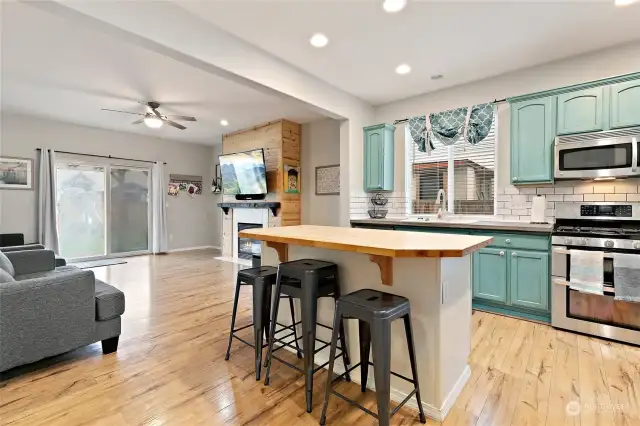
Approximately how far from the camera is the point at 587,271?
279 cm

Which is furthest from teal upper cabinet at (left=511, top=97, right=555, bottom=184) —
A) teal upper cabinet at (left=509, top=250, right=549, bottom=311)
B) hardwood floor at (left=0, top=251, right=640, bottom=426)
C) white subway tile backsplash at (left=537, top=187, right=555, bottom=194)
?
hardwood floor at (left=0, top=251, right=640, bottom=426)

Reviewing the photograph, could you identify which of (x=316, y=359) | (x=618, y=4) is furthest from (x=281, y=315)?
(x=618, y=4)

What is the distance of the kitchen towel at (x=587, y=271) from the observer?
2.74 metres

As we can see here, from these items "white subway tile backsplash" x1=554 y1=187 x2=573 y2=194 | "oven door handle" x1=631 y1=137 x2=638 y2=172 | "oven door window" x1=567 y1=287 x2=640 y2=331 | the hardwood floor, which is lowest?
the hardwood floor

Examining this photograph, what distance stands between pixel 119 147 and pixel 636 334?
8341 mm

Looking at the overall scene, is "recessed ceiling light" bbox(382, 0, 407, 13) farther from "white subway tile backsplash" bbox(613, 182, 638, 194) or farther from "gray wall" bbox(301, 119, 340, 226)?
"gray wall" bbox(301, 119, 340, 226)

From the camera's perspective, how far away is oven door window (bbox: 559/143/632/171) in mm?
2895

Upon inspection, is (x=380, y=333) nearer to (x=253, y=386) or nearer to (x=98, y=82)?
(x=253, y=386)

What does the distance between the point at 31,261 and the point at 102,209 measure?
13.0ft

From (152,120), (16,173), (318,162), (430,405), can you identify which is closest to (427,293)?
(430,405)

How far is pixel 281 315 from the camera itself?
2.66 m

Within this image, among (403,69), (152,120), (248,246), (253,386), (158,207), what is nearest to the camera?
(253,386)

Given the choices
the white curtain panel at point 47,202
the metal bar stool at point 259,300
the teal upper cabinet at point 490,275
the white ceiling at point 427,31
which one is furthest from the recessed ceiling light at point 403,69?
the white curtain panel at point 47,202

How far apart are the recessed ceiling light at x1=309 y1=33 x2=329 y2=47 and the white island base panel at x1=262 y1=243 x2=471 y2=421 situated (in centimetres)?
210
